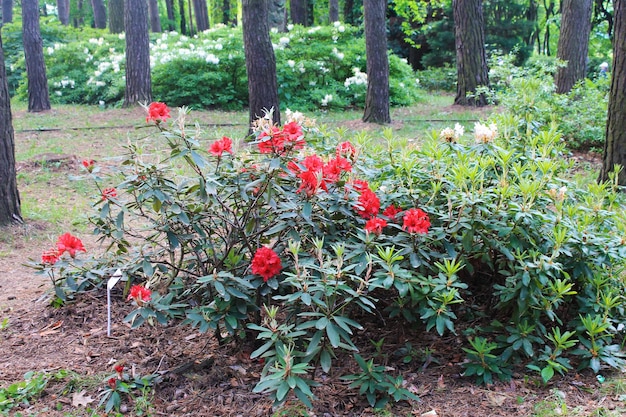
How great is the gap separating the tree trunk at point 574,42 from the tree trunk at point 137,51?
810 cm

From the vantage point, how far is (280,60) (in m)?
13.7

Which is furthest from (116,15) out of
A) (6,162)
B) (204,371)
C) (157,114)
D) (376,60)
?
(204,371)

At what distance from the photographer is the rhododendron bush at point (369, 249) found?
109 inches

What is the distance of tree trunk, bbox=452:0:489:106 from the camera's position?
11.3m

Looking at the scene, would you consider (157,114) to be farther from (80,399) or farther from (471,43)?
(471,43)

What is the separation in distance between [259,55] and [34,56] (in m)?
6.87

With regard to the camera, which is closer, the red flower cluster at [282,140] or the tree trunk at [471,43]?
the red flower cluster at [282,140]

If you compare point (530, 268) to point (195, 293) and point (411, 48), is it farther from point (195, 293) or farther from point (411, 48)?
point (411, 48)

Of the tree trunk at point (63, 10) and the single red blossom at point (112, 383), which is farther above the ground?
the tree trunk at point (63, 10)

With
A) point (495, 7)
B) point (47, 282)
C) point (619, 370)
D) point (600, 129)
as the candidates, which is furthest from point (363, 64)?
point (619, 370)

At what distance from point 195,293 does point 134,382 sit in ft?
1.87

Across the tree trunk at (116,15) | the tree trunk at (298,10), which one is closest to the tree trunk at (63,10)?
the tree trunk at (116,15)

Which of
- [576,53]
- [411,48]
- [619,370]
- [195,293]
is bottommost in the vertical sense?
[619,370]

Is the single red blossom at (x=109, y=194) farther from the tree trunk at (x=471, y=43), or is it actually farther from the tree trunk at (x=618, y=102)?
the tree trunk at (x=471, y=43)
